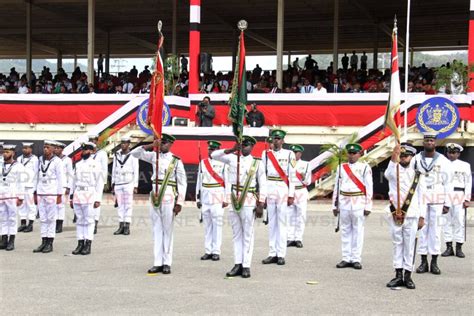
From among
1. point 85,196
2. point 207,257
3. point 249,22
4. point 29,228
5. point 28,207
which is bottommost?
point 29,228

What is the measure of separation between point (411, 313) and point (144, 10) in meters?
26.7

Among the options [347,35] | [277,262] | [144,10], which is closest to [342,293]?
[277,262]

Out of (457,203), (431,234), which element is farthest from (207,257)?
(457,203)

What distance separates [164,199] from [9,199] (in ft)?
10.6

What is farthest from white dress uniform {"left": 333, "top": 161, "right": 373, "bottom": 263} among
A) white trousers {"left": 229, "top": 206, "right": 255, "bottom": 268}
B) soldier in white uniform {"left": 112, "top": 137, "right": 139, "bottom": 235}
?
soldier in white uniform {"left": 112, "top": 137, "right": 139, "bottom": 235}

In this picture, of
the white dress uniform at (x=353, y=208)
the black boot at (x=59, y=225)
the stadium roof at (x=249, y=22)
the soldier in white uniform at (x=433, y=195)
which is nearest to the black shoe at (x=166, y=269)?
the white dress uniform at (x=353, y=208)

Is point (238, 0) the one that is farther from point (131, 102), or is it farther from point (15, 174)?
point (15, 174)

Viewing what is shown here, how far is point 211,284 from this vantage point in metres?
8.87

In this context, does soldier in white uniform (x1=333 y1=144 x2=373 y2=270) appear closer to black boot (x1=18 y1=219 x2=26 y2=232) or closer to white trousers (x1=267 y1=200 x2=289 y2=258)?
white trousers (x1=267 y1=200 x2=289 y2=258)

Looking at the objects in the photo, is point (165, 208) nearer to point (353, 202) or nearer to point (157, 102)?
point (157, 102)

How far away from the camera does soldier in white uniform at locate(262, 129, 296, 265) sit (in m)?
10.8

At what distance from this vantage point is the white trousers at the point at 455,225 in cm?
1161

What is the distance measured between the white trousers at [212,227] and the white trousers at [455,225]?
3431 mm

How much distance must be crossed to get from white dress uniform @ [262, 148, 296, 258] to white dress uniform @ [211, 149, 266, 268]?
106 centimetres
